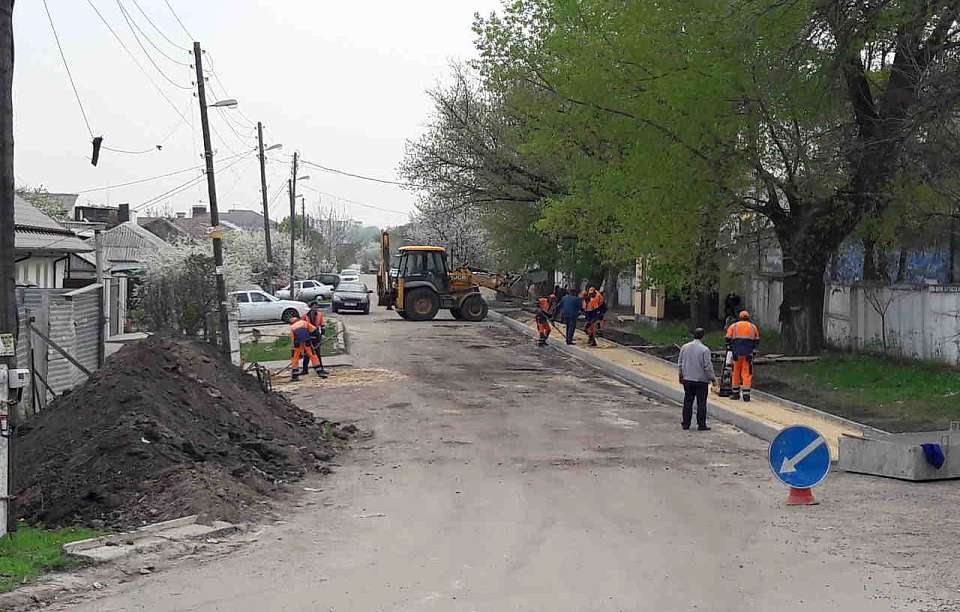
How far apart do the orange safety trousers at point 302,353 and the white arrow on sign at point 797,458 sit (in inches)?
564

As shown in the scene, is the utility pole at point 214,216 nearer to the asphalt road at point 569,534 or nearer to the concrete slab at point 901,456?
the asphalt road at point 569,534

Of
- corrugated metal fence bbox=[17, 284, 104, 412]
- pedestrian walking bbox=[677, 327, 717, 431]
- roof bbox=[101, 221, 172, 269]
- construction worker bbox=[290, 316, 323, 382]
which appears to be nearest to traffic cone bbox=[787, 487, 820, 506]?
pedestrian walking bbox=[677, 327, 717, 431]

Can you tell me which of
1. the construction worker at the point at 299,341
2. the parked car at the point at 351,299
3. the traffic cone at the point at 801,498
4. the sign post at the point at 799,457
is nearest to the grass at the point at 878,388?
the traffic cone at the point at 801,498

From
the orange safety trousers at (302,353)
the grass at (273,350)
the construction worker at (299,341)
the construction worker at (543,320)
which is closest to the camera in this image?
the construction worker at (299,341)

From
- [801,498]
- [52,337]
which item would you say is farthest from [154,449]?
[801,498]

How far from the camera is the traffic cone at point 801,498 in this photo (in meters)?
11.4

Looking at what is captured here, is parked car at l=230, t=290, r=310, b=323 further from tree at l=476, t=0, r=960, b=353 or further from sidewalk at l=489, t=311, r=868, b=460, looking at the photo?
tree at l=476, t=0, r=960, b=353

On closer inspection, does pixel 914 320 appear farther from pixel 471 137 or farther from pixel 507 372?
pixel 471 137

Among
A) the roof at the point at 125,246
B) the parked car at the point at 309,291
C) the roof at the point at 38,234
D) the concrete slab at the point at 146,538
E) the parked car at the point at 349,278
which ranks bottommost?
the concrete slab at the point at 146,538

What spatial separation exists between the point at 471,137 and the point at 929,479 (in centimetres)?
3188

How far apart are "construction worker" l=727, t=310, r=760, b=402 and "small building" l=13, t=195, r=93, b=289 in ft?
54.9

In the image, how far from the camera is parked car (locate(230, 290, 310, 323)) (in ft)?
145

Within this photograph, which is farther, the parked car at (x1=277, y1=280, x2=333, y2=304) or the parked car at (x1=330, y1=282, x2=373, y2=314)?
the parked car at (x1=277, y1=280, x2=333, y2=304)

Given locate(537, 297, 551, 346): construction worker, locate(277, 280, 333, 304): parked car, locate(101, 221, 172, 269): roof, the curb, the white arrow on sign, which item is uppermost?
locate(101, 221, 172, 269): roof
